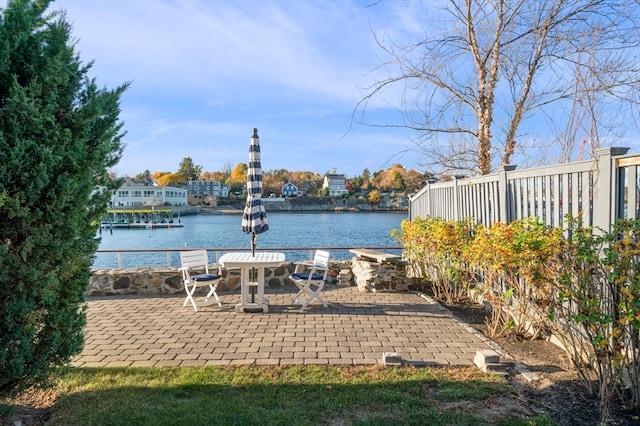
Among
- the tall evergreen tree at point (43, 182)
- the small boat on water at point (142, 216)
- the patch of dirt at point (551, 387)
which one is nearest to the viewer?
the tall evergreen tree at point (43, 182)

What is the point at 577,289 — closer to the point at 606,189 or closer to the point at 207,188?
the point at 606,189

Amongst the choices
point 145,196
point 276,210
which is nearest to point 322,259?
point 276,210

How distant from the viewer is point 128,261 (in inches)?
661

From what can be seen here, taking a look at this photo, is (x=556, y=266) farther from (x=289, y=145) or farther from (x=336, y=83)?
(x=289, y=145)

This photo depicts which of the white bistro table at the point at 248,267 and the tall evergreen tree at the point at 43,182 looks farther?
the white bistro table at the point at 248,267

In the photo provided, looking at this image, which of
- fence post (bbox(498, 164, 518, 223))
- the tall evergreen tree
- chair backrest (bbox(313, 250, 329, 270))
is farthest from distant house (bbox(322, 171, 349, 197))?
the tall evergreen tree

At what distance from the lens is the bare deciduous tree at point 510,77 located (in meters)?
4.78

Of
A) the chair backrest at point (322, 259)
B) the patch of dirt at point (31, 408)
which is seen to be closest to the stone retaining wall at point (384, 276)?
the chair backrest at point (322, 259)

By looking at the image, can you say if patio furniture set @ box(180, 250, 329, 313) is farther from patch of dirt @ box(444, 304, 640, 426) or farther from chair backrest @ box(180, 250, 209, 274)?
patch of dirt @ box(444, 304, 640, 426)

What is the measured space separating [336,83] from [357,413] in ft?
18.7

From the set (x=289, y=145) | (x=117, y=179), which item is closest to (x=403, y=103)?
(x=117, y=179)

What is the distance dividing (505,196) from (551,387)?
2.42m

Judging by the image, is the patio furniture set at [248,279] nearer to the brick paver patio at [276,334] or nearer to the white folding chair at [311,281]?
the white folding chair at [311,281]

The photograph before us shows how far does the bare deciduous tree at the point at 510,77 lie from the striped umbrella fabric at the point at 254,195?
1.75 metres
